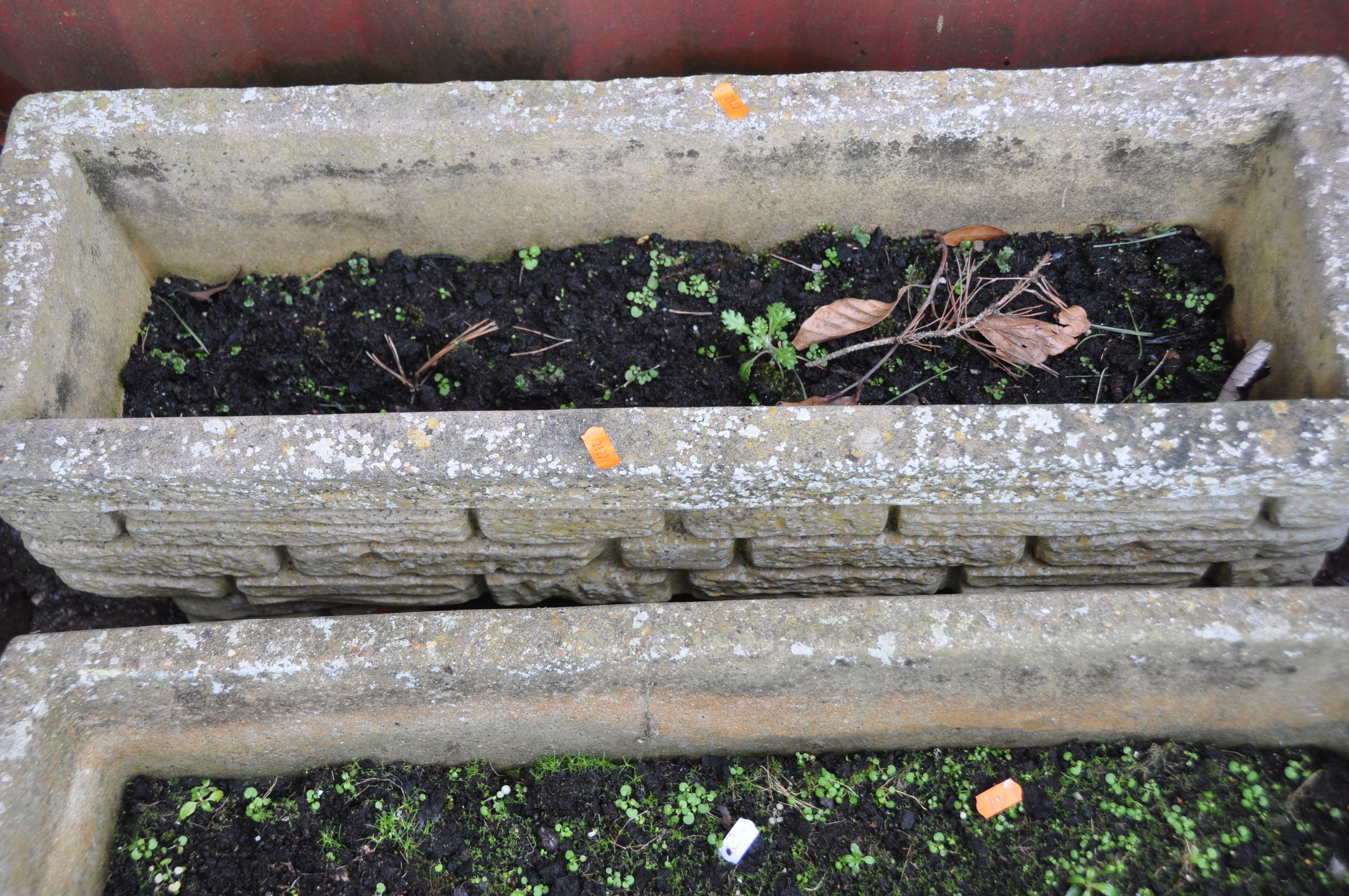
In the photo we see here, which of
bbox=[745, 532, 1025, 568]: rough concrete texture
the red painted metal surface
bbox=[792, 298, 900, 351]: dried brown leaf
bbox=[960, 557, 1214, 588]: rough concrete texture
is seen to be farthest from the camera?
the red painted metal surface

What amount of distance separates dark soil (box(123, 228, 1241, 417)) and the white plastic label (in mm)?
1002

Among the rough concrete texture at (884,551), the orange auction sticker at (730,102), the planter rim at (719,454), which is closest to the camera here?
the planter rim at (719,454)

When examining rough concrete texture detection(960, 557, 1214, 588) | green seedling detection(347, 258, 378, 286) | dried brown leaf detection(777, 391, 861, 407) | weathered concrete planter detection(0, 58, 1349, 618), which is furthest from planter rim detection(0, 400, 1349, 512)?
green seedling detection(347, 258, 378, 286)

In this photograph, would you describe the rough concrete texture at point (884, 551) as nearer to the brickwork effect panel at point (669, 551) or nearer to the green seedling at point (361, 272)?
the brickwork effect panel at point (669, 551)

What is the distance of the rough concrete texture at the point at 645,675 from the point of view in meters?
1.58

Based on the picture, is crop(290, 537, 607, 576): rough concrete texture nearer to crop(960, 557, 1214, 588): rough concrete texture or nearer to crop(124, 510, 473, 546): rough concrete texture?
crop(124, 510, 473, 546): rough concrete texture

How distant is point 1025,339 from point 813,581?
2.80 feet

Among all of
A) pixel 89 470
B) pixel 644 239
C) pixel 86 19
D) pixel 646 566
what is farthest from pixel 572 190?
pixel 86 19

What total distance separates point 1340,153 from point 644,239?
5.44ft

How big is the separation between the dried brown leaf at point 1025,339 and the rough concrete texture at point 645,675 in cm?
69

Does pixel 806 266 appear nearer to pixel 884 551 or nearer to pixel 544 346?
pixel 544 346

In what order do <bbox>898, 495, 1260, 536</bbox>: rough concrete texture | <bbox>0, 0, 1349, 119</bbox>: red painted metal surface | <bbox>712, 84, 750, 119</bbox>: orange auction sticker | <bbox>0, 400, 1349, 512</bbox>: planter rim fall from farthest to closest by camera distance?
<bbox>0, 0, 1349, 119</bbox>: red painted metal surface, <bbox>712, 84, 750, 119</bbox>: orange auction sticker, <bbox>898, 495, 1260, 536</bbox>: rough concrete texture, <bbox>0, 400, 1349, 512</bbox>: planter rim

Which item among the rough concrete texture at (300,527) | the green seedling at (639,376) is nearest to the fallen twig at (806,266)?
the green seedling at (639,376)

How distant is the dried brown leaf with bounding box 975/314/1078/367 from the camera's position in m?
2.09
